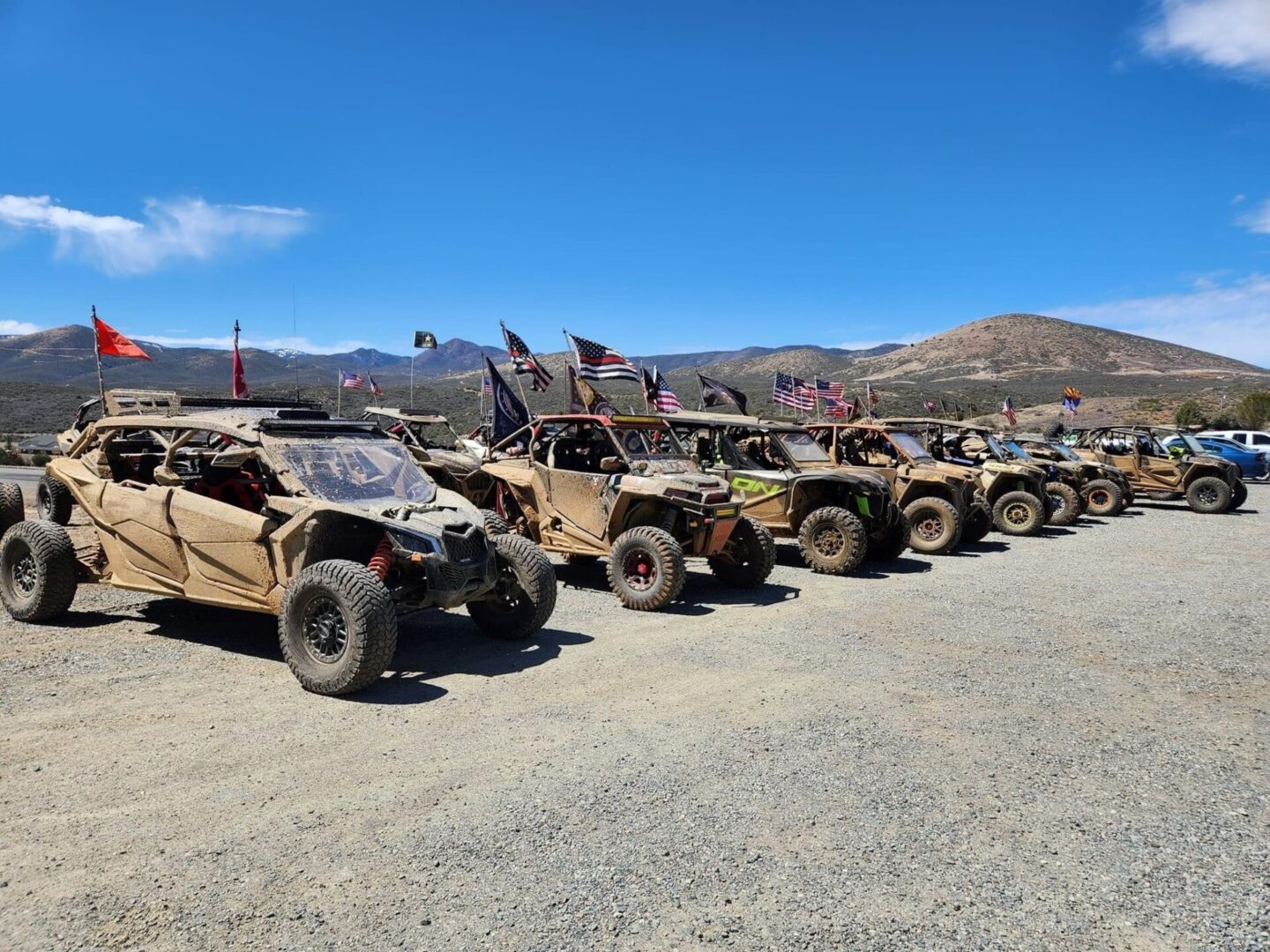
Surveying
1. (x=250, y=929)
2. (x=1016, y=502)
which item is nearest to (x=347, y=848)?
(x=250, y=929)

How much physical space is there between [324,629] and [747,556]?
5.10 m

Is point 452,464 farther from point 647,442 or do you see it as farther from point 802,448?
point 802,448

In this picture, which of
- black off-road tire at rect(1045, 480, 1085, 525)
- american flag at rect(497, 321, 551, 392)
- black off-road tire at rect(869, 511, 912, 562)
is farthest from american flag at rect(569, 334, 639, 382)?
black off-road tire at rect(1045, 480, 1085, 525)

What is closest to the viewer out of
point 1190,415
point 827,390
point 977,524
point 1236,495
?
point 977,524

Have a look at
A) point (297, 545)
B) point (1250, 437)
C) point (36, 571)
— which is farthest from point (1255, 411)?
point (36, 571)

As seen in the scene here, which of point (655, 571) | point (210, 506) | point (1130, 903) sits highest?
point (210, 506)

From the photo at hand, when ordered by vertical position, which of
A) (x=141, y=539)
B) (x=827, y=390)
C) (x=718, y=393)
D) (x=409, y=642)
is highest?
(x=827, y=390)

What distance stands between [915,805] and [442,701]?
2.90 m

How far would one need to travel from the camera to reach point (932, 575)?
10.7 metres

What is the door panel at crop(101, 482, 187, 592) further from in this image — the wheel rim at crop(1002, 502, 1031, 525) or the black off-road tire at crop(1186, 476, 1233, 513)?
the black off-road tire at crop(1186, 476, 1233, 513)

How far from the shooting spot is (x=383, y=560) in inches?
232

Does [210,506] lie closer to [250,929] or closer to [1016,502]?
[250,929]

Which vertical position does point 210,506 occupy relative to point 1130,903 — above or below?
above

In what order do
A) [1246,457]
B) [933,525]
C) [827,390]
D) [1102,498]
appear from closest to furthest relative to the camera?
[933,525]
[1102,498]
[827,390]
[1246,457]
